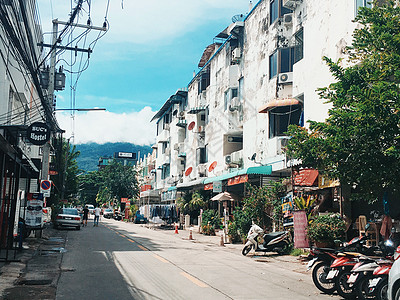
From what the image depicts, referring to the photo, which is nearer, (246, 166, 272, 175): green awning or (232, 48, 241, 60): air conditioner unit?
(246, 166, 272, 175): green awning

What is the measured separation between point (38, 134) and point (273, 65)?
14024 millimetres

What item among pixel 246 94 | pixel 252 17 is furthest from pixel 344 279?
pixel 252 17

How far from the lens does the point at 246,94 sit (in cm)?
2977

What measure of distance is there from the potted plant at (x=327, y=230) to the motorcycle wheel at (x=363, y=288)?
652 centimetres

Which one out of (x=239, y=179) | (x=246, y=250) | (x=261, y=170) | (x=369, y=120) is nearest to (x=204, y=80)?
(x=239, y=179)

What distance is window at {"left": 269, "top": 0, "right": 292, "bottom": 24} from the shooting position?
24547 mm

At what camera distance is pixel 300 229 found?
51.6 ft

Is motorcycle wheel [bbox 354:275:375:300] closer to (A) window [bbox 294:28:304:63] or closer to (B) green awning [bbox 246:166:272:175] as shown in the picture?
(B) green awning [bbox 246:166:272:175]

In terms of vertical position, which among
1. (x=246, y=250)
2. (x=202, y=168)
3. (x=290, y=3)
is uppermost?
(x=290, y=3)

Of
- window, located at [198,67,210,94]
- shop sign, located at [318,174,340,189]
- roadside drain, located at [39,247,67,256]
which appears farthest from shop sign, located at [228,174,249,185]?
window, located at [198,67,210,94]

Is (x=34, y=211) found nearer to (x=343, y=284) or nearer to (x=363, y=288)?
(x=343, y=284)

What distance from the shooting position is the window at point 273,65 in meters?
24.8

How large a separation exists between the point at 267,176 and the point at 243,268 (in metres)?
10.7

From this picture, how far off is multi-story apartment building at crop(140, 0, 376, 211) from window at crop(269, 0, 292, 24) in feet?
0.18
